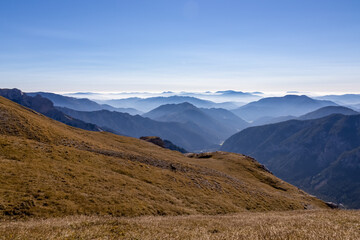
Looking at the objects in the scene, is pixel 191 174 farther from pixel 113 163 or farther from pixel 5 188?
pixel 5 188

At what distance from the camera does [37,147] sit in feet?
135

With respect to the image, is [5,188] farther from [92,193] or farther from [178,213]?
[178,213]

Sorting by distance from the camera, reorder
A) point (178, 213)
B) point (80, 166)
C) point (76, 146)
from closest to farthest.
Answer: point (178, 213) < point (80, 166) < point (76, 146)

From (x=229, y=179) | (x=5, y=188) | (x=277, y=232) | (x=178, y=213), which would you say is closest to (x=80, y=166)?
(x=5, y=188)

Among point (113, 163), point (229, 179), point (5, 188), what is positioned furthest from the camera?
point (229, 179)

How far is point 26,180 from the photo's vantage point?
28016 millimetres

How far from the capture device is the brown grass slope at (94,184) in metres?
25.5

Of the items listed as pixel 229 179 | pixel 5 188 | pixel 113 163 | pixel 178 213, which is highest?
pixel 5 188

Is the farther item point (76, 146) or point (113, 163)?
point (76, 146)

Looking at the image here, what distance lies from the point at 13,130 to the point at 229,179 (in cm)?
5576

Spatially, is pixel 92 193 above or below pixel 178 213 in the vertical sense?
above

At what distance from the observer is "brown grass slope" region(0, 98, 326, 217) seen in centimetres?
2548

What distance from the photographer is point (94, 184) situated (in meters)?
33.1

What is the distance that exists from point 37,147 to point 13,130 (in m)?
12.8
